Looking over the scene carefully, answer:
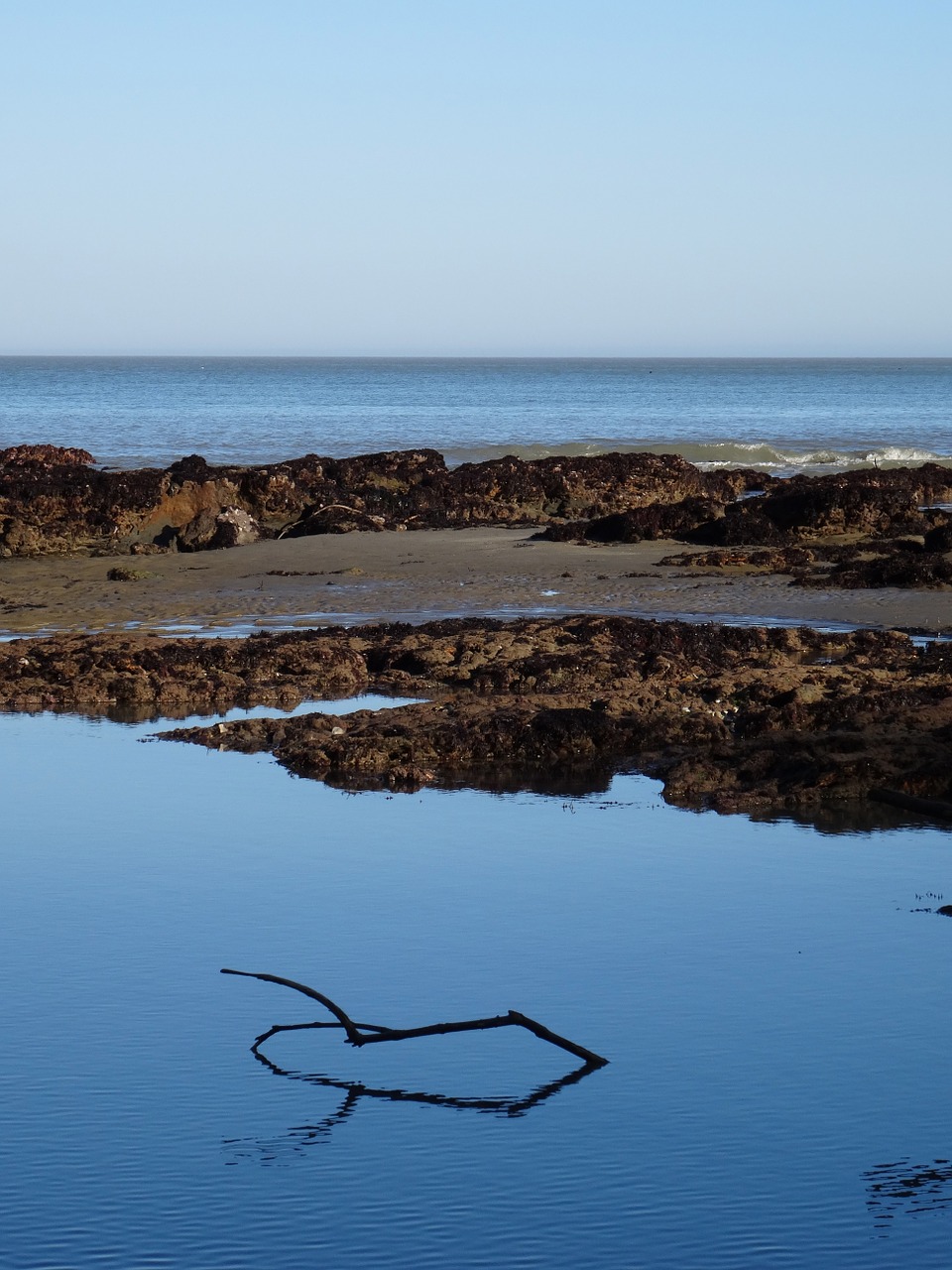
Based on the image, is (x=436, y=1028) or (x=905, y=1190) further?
(x=436, y=1028)

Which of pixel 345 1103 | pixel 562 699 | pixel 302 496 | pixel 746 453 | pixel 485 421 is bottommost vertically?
pixel 345 1103

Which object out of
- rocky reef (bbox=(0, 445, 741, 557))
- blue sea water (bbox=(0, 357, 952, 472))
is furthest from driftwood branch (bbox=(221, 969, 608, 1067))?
blue sea water (bbox=(0, 357, 952, 472))

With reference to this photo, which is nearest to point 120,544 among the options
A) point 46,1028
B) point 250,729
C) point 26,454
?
point 26,454

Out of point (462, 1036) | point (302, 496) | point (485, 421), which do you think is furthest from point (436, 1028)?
point (485, 421)

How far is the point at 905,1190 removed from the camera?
383 cm

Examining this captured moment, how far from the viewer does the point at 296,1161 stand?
4012 mm

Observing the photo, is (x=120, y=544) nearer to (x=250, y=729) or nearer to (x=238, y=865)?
(x=250, y=729)

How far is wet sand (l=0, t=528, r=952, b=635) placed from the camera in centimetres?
1428

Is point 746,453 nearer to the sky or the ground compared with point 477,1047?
nearer to the sky

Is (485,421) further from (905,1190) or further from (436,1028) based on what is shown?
(905,1190)

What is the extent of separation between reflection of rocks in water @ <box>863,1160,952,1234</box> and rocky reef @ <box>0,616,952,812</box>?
3843 mm

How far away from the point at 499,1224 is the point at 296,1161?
60 centimetres

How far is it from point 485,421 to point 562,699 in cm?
4958

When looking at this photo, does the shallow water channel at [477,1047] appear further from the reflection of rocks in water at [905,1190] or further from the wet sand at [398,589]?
the wet sand at [398,589]
